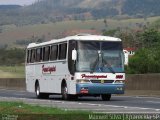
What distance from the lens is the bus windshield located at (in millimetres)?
32562

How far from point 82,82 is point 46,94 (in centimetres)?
644

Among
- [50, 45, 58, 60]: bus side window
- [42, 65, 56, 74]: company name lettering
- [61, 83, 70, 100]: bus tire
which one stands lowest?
[61, 83, 70, 100]: bus tire

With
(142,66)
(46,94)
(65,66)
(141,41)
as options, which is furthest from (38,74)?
(141,41)

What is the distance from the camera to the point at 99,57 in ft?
107

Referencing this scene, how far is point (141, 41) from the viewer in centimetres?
9394

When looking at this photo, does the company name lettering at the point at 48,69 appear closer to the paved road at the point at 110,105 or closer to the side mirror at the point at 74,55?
the paved road at the point at 110,105

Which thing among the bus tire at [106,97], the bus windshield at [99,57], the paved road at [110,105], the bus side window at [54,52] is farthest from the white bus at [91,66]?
the bus side window at [54,52]

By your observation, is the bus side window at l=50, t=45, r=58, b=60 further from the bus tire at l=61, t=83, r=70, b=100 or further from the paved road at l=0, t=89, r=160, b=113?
the paved road at l=0, t=89, r=160, b=113

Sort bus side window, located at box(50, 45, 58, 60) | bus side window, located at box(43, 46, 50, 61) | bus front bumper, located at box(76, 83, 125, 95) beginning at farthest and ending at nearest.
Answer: bus side window, located at box(43, 46, 50, 61), bus side window, located at box(50, 45, 58, 60), bus front bumper, located at box(76, 83, 125, 95)

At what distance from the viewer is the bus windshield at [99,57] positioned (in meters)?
32.6

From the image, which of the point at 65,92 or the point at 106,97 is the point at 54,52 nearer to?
the point at 65,92

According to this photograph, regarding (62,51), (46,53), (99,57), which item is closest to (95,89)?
(99,57)

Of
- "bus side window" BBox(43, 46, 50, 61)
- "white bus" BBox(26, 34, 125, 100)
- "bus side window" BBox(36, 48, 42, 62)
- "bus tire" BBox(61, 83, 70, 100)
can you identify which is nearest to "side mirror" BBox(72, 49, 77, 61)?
"white bus" BBox(26, 34, 125, 100)

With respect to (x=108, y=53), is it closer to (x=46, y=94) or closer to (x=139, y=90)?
(x=46, y=94)
